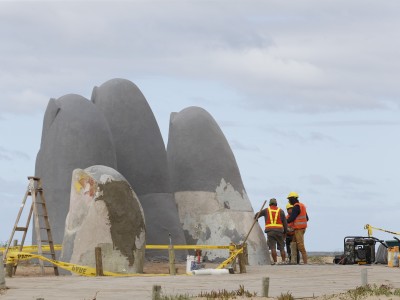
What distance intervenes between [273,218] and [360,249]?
2.61 metres

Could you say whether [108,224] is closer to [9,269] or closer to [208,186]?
[9,269]

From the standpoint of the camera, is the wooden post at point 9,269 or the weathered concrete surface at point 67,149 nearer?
the wooden post at point 9,269

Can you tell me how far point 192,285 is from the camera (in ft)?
59.5

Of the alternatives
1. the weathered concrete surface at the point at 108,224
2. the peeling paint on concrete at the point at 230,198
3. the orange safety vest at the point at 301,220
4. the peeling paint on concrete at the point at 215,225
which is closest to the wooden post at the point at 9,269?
the weathered concrete surface at the point at 108,224

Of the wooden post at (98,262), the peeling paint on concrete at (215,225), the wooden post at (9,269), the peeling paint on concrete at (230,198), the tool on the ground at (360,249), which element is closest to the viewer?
the wooden post at (98,262)

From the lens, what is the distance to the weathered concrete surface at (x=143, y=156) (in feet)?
104

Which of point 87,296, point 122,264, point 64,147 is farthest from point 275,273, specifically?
point 64,147

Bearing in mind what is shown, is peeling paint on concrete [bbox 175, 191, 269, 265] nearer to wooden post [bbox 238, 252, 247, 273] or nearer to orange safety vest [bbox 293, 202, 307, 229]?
orange safety vest [bbox 293, 202, 307, 229]

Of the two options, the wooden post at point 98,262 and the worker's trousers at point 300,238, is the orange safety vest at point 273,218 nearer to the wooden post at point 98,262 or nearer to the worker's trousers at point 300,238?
the worker's trousers at point 300,238

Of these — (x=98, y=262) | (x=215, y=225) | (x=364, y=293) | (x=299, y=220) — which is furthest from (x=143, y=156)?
(x=364, y=293)

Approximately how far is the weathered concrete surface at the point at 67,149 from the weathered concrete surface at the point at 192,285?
366 inches

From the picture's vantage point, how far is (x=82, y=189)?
2459 cm

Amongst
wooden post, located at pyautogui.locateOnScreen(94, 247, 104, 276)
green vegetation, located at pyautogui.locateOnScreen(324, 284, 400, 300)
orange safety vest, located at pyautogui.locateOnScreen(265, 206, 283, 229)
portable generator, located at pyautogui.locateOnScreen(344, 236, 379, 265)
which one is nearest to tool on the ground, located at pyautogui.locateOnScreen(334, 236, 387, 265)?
portable generator, located at pyautogui.locateOnScreen(344, 236, 379, 265)

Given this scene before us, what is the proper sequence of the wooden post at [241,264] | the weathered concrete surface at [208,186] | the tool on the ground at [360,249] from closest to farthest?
the wooden post at [241,264], the tool on the ground at [360,249], the weathered concrete surface at [208,186]
